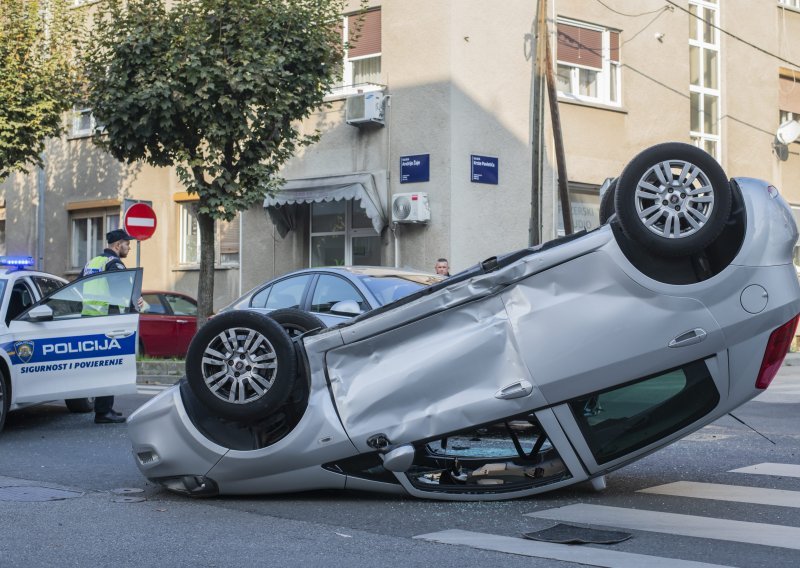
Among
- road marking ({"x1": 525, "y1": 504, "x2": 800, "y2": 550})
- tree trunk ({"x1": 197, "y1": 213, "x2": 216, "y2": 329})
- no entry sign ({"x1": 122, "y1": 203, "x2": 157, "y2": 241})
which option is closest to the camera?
road marking ({"x1": 525, "y1": 504, "x2": 800, "y2": 550})

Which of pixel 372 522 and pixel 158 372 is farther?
pixel 158 372

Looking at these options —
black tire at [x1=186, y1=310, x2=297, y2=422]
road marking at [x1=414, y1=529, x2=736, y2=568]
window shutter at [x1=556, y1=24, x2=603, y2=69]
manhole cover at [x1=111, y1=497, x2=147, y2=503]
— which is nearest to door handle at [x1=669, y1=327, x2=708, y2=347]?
road marking at [x1=414, y1=529, x2=736, y2=568]

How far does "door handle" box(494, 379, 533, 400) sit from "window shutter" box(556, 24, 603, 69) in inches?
654

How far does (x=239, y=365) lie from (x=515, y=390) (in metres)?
1.59

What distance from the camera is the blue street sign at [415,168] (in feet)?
65.6

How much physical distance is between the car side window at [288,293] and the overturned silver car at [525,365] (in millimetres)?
5362

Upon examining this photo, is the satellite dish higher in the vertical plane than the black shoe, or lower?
higher

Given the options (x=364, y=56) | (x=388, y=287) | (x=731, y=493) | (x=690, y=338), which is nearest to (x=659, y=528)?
(x=690, y=338)

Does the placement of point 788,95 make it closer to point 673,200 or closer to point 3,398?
point 3,398

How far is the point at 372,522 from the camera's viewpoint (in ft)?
19.5

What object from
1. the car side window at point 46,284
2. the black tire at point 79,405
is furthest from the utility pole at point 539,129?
the car side window at point 46,284

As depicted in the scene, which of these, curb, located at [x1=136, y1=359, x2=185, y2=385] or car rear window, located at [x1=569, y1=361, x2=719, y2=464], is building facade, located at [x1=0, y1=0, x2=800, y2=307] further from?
car rear window, located at [x1=569, y1=361, x2=719, y2=464]

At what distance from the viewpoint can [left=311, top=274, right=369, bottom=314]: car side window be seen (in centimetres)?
1142

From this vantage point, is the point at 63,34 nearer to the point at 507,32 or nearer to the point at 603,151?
the point at 507,32
